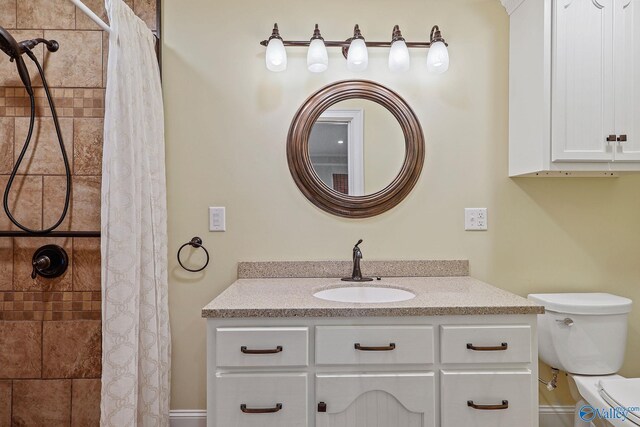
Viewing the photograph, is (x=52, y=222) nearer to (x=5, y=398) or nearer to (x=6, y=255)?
(x=6, y=255)

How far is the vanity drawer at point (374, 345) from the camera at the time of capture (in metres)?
1.38

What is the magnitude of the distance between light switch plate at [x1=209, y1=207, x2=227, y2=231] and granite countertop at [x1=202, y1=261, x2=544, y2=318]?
1.10 ft

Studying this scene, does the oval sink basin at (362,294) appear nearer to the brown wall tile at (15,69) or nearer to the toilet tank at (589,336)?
the toilet tank at (589,336)

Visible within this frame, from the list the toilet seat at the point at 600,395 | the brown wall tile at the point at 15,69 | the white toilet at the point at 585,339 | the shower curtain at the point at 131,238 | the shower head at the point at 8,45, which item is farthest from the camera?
the brown wall tile at the point at 15,69

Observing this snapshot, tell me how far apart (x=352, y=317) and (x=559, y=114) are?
4.06ft

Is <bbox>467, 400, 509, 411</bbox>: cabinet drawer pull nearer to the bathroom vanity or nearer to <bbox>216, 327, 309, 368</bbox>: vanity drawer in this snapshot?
the bathroom vanity

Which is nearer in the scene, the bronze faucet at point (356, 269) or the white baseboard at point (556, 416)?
the bronze faucet at point (356, 269)

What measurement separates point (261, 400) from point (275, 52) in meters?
1.52

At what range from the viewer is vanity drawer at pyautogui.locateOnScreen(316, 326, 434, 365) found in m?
1.38

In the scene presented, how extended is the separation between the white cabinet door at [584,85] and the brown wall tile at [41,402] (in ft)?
8.35

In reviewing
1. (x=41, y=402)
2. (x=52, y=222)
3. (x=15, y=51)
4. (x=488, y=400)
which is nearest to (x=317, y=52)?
(x=15, y=51)

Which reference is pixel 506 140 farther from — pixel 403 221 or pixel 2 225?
pixel 2 225

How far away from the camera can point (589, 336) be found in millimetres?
1708

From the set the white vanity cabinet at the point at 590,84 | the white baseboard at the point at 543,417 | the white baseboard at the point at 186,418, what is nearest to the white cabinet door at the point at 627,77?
the white vanity cabinet at the point at 590,84
